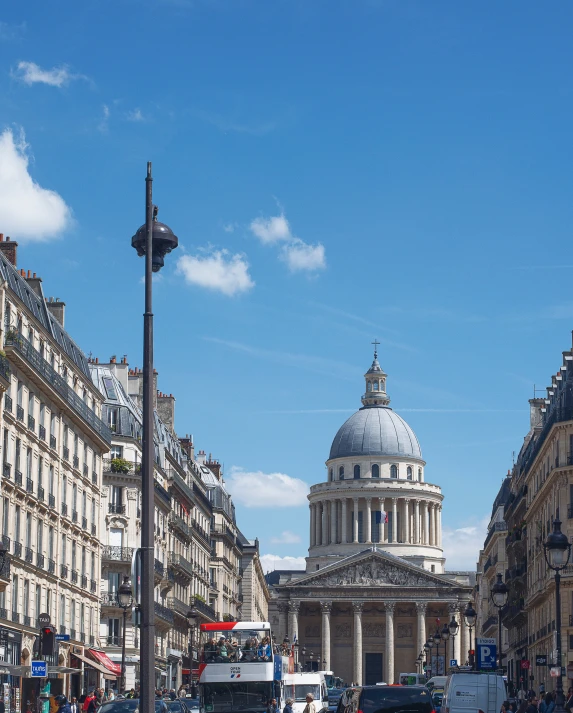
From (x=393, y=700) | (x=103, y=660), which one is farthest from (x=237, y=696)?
(x=103, y=660)

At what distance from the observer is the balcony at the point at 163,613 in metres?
68.4

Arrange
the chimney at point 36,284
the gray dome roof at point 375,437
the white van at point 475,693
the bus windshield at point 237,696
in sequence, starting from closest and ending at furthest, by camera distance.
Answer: the white van at point 475,693 < the bus windshield at point 237,696 < the chimney at point 36,284 < the gray dome roof at point 375,437

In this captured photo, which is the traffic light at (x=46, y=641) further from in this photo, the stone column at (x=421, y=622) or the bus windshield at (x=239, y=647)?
the stone column at (x=421, y=622)

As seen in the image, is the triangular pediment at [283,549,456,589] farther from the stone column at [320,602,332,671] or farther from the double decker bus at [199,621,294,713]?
the double decker bus at [199,621,294,713]

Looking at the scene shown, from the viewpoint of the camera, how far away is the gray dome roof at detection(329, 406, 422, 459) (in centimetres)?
16799

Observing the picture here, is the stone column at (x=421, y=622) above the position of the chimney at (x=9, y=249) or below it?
below

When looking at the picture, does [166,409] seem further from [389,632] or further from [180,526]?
[389,632]

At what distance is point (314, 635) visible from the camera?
6353 inches

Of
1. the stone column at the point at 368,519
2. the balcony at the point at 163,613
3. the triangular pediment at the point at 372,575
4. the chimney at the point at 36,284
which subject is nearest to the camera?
the chimney at the point at 36,284

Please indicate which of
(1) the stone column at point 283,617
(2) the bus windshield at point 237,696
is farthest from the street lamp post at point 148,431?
(1) the stone column at point 283,617

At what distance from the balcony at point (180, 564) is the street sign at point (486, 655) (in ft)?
104

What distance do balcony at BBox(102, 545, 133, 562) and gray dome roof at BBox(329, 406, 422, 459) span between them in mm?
103680

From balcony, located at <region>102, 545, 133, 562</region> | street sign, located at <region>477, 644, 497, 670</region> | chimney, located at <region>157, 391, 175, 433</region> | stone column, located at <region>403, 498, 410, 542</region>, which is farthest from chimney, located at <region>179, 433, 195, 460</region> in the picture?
stone column, located at <region>403, 498, 410, 542</region>

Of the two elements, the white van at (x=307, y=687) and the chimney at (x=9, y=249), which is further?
the white van at (x=307, y=687)
